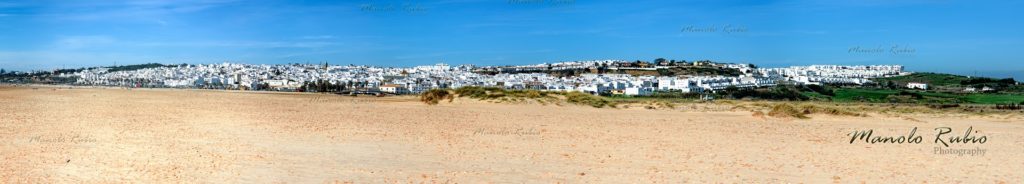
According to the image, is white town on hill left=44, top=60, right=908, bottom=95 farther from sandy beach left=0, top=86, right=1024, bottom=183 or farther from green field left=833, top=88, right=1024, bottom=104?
sandy beach left=0, top=86, right=1024, bottom=183

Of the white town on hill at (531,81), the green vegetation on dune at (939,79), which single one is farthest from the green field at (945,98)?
the green vegetation on dune at (939,79)

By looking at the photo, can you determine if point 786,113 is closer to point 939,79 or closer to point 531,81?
point 531,81

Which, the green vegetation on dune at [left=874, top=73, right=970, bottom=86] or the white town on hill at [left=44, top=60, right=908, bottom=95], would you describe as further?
the green vegetation on dune at [left=874, top=73, right=970, bottom=86]

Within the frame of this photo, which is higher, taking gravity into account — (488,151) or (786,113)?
(786,113)

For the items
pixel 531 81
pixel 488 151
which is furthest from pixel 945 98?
pixel 488 151

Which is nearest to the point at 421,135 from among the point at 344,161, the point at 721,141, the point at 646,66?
the point at 344,161

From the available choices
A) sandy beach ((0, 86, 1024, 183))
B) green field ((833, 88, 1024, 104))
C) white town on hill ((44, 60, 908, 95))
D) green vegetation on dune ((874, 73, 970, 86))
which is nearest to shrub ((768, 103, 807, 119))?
sandy beach ((0, 86, 1024, 183))

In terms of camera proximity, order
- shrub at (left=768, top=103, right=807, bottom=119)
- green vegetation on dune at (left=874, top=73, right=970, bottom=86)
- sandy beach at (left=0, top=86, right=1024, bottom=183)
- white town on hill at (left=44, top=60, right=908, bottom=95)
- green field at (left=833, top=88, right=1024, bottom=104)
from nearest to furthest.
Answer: sandy beach at (left=0, top=86, right=1024, bottom=183)
shrub at (left=768, top=103, right=807, bottom=119)
green field at (left=833, top=88, right=1024, bottom=104)
white town on hill at (left=44, top=60, right=908, bottom=95)
green vegetation on dune at (left=874, top=73, right=970, bottom=86)

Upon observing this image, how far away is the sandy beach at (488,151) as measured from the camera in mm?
8312

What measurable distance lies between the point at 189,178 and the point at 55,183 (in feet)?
4.06

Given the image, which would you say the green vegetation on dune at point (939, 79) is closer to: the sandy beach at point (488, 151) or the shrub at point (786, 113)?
the shrub at point (786, 113)

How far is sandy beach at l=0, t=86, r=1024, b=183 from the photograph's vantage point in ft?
27.3

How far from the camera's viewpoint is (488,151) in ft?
34.9

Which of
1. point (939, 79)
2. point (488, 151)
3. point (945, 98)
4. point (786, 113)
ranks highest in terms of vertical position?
point (939, 79)
